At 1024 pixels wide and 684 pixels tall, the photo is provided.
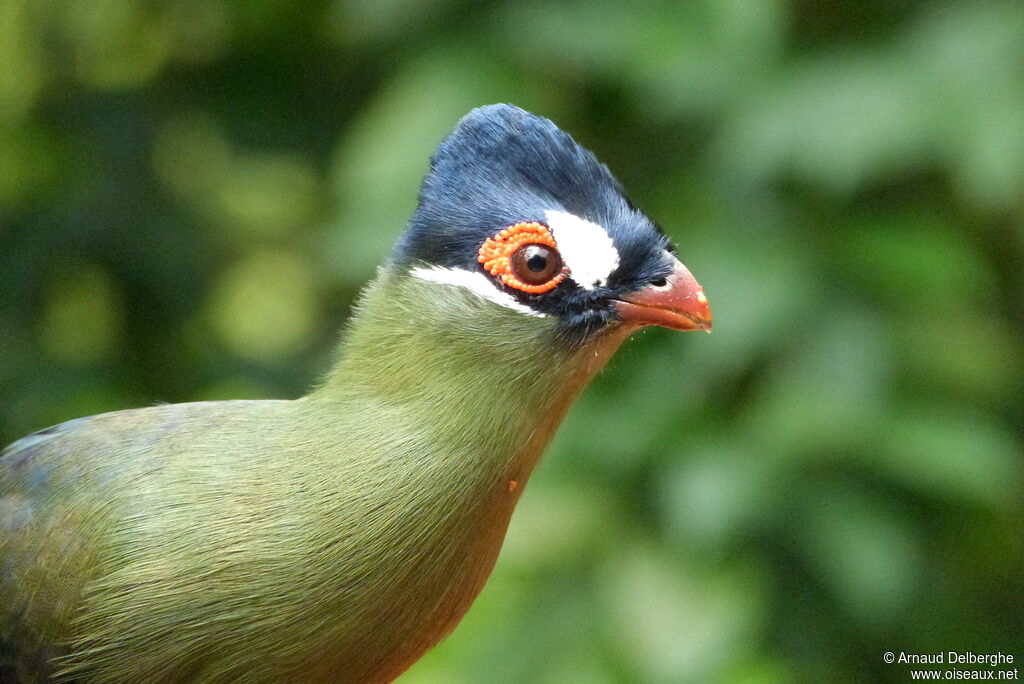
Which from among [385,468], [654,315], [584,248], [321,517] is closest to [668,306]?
[654,315]

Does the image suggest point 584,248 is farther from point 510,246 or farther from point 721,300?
point 721,300

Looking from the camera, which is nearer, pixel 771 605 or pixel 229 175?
pixel 771 605

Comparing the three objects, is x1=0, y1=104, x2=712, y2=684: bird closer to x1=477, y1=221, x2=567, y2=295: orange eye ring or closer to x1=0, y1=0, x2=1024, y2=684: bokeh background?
x1=477, y1=221, x2=567, y2=295: orange eye ring

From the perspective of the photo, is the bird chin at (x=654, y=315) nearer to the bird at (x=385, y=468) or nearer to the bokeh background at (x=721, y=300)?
the bird at (x=385, y=468)

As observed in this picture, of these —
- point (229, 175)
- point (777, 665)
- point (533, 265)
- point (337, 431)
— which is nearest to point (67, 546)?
point (337, 431)

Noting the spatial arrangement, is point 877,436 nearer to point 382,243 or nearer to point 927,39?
point 927,39

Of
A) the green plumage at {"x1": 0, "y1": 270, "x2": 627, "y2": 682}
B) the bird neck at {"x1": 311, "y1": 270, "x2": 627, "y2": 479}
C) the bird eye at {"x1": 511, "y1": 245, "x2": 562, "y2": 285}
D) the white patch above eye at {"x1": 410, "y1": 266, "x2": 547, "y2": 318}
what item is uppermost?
the bird eye at {"x1": 511, "y1": 245, "x2": 562, "y2": 285}

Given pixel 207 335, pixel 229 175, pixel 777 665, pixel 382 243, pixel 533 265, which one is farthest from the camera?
pixel 229 175

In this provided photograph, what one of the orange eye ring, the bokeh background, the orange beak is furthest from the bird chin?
the bokeh background
